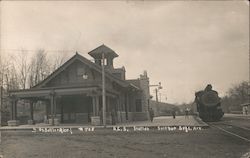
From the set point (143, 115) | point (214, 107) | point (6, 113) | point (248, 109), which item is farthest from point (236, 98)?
point (6, 113)

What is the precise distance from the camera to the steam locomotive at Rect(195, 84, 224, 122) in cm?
2694

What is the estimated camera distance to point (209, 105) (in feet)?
88.4

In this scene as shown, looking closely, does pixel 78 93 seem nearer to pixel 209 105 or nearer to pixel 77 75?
pixel 77 75

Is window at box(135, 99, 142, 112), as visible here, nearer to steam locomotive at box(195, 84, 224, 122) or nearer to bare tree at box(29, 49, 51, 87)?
steam locomotive at box(195, 84, 224, 122)

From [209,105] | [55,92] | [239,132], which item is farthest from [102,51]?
[209,105]

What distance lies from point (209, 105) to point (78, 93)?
9360 mm

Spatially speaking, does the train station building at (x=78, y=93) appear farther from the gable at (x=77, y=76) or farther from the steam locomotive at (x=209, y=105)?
the steam locomotive at (x=209, y=105)

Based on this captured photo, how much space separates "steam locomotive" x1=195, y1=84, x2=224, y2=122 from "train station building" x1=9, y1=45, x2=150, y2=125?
4.40 meters

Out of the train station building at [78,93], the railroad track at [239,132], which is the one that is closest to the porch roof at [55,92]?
the train station building at [78,93]

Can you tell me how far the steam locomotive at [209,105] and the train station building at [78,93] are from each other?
4.40 meters

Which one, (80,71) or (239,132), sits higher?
(80,71)

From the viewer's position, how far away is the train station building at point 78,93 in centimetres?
2728

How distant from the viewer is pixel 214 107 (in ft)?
89.3

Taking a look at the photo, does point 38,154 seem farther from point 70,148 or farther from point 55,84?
point 55,84
